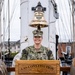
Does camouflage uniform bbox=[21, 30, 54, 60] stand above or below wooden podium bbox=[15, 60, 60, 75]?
above

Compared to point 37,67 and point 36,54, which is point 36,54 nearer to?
point 36,54

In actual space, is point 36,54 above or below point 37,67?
above

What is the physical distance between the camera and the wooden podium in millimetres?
3795

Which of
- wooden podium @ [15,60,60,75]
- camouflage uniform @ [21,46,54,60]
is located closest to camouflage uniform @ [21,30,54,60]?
camouflage uniform @ [21,46,54,60]

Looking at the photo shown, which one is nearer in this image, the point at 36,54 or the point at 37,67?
the point at 37,67

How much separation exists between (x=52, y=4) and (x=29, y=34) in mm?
1174

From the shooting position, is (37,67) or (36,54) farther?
(36,54)

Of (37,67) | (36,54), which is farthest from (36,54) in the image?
(37,67)

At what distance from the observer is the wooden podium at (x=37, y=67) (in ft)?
12.5

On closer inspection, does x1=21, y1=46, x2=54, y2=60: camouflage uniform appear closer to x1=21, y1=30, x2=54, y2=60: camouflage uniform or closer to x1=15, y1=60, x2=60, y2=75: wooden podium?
x1=21, y1=30, x2=54, y2=60: camouflage uniform

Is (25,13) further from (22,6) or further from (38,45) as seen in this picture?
(38,45)

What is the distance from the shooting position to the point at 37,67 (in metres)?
3.81

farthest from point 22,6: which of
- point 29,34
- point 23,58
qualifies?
point 23,58

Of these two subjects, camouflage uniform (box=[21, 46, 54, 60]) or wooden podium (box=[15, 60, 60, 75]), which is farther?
camouflage uniform (box=[21, 46, 54, 60])
